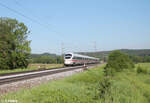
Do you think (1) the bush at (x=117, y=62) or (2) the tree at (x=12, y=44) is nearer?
(1) the bush at (x=117, y=62)

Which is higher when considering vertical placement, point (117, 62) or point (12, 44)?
point (12, 44)

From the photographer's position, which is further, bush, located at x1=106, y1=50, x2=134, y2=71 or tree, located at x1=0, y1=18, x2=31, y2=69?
tree, located at x1=0, y1=18, x2=31, y2=69

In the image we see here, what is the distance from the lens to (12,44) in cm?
3409

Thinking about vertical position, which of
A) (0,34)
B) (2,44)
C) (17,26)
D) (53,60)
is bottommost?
(53,60)

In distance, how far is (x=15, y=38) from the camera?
119ft

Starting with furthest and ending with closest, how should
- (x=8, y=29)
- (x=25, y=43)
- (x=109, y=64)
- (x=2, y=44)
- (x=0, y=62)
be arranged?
(x=25, y=43) → (x=8, y=29) → (x=2, y=44) → (x=0, y=62) → (x=109, y=64)

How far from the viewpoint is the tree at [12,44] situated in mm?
29170

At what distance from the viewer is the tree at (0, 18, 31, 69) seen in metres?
29.2

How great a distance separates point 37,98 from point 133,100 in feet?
13.2

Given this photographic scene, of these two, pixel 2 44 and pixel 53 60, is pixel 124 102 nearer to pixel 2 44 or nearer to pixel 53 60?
pixel 2 44

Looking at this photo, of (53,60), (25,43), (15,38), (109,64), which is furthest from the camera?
(53,60)

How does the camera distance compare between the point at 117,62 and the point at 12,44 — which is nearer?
the point at 117,62

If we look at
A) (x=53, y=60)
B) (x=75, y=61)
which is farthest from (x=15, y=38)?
(x=53, y=60)

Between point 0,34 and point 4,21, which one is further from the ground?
point 4,21
